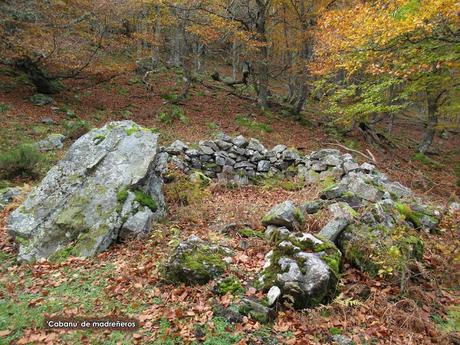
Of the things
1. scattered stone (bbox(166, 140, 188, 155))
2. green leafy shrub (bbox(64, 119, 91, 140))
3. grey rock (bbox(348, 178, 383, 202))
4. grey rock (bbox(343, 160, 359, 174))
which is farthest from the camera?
green leafy shrub (bbox(64, 119, 91, 140))

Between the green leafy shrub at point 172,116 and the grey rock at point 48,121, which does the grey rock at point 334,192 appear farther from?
the grey rock at point 48,121

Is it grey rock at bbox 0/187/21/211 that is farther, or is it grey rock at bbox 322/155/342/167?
grey rock at bbox 322/155/342/167

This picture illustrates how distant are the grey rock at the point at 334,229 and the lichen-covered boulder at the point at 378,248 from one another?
0.08 metres

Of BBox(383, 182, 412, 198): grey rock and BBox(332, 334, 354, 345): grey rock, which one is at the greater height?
BBox(332, 334, 354, 345): grey rock

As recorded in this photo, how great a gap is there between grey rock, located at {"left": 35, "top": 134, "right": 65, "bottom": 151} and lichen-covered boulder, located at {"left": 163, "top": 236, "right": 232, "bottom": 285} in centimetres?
911

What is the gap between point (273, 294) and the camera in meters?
4.23

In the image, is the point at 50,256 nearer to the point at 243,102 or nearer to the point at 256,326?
the point at 256,326

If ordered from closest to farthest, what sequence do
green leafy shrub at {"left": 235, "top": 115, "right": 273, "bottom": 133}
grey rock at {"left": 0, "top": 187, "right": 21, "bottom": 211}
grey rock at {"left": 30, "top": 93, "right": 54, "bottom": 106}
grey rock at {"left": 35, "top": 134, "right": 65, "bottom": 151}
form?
grey rock at {"left": 0, "top": 187, "right": 21, "bottom": 211}, grey rock at {"left": 35, "top": 134, "right": 65, "bottom": 151}, grey rock at {"left": 30, "top": 93, "right": 54, "bottom": 106}, green leafy shrub at {"left": 235, "top": 115, "right": 273, "bottom": 133}

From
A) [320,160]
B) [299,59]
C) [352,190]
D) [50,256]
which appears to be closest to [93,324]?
[50,256]

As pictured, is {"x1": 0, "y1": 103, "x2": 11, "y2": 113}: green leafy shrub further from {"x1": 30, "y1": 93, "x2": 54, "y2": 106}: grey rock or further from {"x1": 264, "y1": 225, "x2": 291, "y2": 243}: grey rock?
{"x1": 264, "y1": 225, "x2": 291, "y2": 243}: grey rock

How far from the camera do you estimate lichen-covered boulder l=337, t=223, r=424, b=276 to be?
481 cm

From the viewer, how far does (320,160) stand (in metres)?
11.4

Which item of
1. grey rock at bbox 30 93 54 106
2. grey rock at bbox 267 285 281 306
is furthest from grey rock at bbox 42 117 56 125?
grey rock at bbox 267 285 281 306

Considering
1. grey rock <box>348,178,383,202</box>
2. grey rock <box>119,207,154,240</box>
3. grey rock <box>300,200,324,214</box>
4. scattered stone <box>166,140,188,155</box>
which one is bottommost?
scattered stone <box>166,140,188,155</box>
